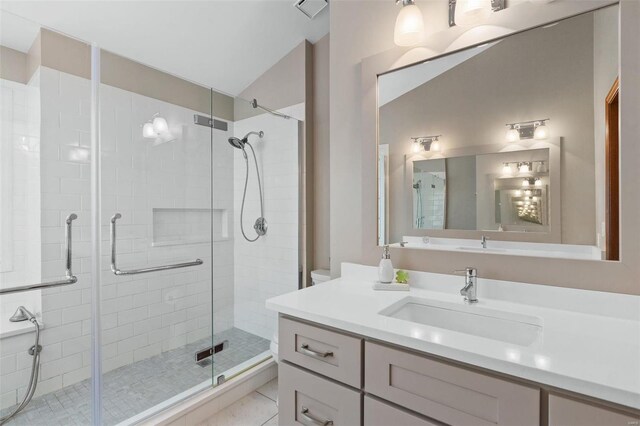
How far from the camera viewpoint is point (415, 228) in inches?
60.0

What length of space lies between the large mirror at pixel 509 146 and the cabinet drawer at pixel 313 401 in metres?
0.76

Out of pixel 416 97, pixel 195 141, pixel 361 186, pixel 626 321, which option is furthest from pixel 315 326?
pixel 195 141

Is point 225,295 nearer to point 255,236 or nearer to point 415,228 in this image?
point 255,236

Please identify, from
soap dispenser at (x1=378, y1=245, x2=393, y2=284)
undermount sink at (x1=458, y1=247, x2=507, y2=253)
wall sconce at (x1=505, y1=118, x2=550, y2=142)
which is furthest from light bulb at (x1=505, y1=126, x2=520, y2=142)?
soap dispenser at (x1=378, y1=245, x2=393, y2=284)

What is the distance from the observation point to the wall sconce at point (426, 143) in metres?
1.46

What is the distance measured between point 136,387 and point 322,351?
1.50 metres

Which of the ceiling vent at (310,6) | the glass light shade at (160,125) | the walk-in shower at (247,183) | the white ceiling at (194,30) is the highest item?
the ceiling vent at (310,6)

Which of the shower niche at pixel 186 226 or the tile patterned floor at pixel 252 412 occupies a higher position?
the shower niche at pixel 186 226

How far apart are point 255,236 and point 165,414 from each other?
1.39 m

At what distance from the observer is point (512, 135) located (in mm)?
1255

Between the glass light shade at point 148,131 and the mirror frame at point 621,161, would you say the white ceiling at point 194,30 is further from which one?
the mirror frame at point 621,161

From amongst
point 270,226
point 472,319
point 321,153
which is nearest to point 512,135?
point 472,319

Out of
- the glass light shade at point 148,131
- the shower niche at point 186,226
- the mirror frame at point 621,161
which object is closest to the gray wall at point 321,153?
the shower niche at point 186,226

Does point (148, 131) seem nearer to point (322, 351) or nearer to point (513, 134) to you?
point (322, 351)
